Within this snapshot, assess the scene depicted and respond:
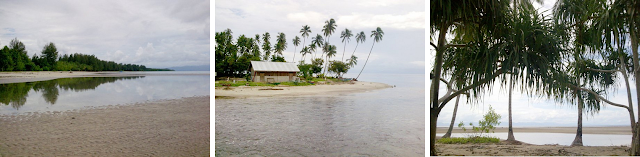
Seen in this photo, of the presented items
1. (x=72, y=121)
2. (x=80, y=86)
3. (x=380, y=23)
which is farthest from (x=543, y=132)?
(x=80, y=86)

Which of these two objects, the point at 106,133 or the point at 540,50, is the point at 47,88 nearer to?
the point at 106,133

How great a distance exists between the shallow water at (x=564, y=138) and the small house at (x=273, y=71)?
102 inches

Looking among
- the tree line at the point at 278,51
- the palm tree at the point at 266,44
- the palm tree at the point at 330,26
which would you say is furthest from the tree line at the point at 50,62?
the palm tree at the point at 330,26

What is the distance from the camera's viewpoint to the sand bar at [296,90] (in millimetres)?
4738

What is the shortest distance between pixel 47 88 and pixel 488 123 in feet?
22.4

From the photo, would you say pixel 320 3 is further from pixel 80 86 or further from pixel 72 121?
pixel 80 86

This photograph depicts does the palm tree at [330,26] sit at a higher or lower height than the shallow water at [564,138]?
higher

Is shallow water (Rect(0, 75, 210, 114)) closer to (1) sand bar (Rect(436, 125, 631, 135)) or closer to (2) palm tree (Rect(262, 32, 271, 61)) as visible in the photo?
(2) palm tree (Rect(262, 32, 271, 61))

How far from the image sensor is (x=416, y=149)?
443cm

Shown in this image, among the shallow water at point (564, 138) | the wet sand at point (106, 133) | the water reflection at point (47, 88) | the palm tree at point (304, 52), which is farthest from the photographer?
the palm tree at point (304, 52)

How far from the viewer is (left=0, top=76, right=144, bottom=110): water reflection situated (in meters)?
4.93

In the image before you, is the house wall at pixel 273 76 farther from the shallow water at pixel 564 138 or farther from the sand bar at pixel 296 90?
the shallow water at pixel 564 138

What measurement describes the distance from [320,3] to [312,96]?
1680mm

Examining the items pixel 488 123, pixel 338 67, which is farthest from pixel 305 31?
pixel 488 123
